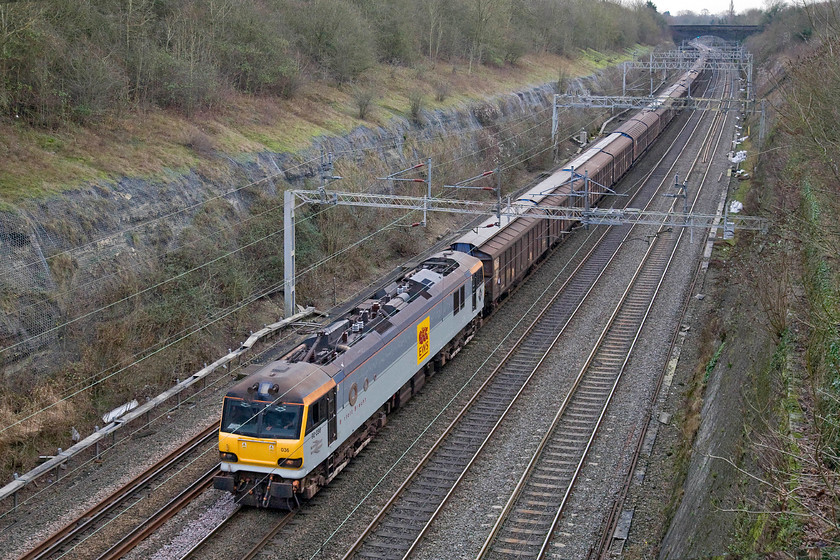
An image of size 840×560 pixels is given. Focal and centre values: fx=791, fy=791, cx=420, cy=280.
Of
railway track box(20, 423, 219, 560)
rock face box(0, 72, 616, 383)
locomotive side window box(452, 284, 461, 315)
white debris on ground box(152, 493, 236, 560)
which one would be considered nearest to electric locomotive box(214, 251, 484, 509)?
white debris on ground box(152, 493, 236, 560)

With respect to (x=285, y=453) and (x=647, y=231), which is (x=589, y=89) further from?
(x=285, y=453)

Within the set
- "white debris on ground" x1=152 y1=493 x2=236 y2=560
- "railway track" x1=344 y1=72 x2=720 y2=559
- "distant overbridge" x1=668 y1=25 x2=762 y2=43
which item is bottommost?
"white debris on ground" x1=152 y1=493 x2=236 y2=560

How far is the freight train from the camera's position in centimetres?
1592

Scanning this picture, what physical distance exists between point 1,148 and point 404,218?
17.2 m

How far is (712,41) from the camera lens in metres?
148

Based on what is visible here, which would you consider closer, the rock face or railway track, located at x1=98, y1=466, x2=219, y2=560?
railway track, located at x1=98, y1=466, x2=219, y2=560

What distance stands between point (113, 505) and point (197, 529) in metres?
2.22

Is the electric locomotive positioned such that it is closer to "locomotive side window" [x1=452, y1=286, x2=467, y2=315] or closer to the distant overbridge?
"locomotive side window" [x1=452, y1=286, x2=467, y2=315]

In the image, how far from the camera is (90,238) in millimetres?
23453

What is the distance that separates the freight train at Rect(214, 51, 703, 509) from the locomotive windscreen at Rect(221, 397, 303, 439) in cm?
2

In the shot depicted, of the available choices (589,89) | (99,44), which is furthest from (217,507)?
(589,89)

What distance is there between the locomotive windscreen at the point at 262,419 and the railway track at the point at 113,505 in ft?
9.51

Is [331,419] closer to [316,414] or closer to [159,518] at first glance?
[316,414]

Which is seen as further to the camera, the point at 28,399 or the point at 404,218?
the point at 404,218
